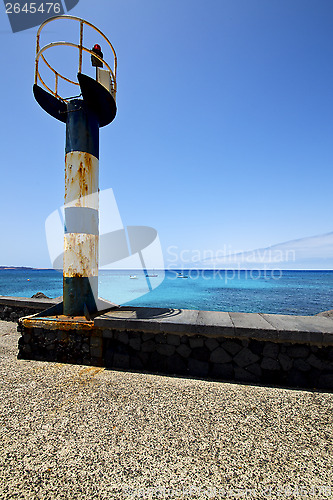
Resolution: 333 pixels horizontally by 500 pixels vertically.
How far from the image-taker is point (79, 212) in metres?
5.41

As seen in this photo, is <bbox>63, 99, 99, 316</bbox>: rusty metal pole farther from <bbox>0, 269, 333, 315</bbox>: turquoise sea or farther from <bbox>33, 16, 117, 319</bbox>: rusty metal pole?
<bbox>0, 269, 333, 315</bbox>: turquoise sea

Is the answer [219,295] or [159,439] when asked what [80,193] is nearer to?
[159,439]

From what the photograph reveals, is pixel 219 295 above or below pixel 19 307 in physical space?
below

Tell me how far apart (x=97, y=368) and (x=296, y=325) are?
12.0ft

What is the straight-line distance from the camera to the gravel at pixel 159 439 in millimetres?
2281

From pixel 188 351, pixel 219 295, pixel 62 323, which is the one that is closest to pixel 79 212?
pixel 62 323

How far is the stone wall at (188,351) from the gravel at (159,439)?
24cm

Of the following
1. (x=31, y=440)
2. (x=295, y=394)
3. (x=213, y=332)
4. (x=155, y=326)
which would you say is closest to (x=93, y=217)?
(x=155, y=326)

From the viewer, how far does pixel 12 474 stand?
7.73ft

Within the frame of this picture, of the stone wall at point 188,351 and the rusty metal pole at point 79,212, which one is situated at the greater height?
the rusty metal pole at point 79,212

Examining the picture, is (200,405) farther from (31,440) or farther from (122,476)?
(31,440)

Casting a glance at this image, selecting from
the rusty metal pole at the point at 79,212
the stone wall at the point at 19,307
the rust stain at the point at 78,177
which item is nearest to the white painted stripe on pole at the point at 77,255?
the rusty metal pole at the point at 79,212

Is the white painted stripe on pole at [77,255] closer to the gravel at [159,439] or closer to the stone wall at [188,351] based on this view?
the stone wall at [188,351]

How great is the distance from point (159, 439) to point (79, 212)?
4243 mm
